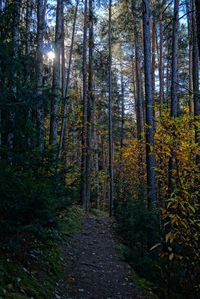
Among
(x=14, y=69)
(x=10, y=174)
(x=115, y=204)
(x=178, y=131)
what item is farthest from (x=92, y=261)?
(x=115, y=204)

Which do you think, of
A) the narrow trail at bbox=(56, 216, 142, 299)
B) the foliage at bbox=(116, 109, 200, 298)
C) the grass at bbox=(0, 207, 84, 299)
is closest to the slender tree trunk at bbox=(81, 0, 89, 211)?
the foliage at bbox=(116, 109, 200, 298)

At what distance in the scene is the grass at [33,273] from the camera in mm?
4827

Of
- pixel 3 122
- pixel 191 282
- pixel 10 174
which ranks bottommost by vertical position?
pixel 191 282

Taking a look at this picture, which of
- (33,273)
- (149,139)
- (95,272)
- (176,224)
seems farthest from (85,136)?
(176,224)

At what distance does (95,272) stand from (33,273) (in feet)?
6.61

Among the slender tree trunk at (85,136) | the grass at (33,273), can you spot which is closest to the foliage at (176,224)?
the grass at (33,273)

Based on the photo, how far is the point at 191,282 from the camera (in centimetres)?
553

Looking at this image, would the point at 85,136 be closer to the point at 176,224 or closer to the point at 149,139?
the point at 149,139

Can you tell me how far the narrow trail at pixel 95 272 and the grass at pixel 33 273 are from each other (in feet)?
0.77

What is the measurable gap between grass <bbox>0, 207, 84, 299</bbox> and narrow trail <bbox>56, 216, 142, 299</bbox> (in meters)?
0.23

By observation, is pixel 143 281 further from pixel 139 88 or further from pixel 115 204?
pixel 139 88

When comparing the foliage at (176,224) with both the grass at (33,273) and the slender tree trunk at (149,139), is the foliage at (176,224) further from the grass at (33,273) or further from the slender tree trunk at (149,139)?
the grass at (33,273)

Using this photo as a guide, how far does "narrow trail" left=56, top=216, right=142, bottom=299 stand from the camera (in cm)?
638

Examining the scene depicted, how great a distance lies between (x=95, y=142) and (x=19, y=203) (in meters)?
24.7
